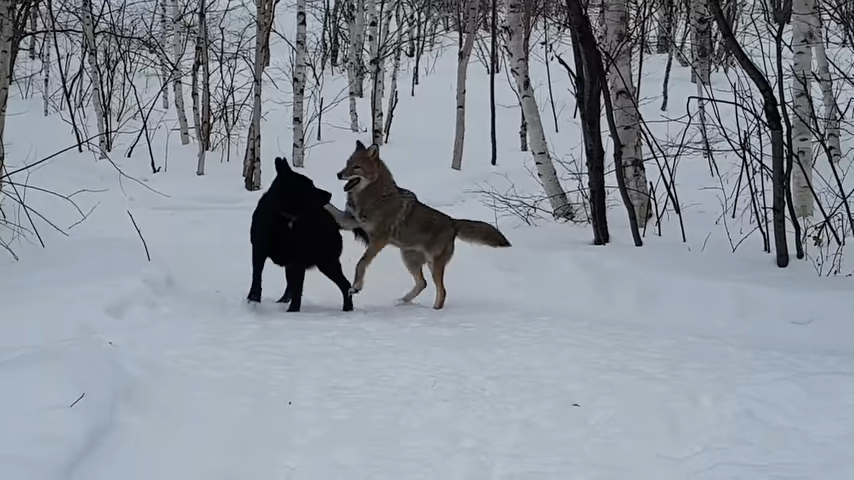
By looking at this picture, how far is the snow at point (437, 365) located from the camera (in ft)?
11.1

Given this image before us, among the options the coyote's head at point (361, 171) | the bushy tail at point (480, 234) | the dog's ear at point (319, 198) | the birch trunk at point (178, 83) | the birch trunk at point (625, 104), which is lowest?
the bushy tail at point (480, 234)

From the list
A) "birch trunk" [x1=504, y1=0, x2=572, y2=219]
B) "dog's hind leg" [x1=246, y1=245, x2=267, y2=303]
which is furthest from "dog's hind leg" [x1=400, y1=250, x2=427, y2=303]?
"birch trunk" [x1=504, y1=0, x2=572, y2=219]

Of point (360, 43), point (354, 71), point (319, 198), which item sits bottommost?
point (319, 198)

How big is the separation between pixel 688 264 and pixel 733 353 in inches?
109

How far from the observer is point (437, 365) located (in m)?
4.92

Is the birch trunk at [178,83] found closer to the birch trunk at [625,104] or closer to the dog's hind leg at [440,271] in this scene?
the birch trunk at [625,104]

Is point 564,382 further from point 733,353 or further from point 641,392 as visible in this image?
point 733,353

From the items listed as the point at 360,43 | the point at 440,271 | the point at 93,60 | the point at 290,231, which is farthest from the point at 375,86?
the point at 290,231

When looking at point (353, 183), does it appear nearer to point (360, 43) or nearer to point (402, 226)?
point (402, 226)

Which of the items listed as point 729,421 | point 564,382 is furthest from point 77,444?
point 729,421

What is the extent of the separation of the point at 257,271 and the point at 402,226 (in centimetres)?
142

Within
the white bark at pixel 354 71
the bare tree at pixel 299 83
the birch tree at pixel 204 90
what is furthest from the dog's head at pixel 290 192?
the white bark at pixel 354 71

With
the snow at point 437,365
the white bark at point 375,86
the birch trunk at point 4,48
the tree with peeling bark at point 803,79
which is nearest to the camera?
the snow at point 437,365

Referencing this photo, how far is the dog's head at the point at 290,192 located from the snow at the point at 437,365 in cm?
90
